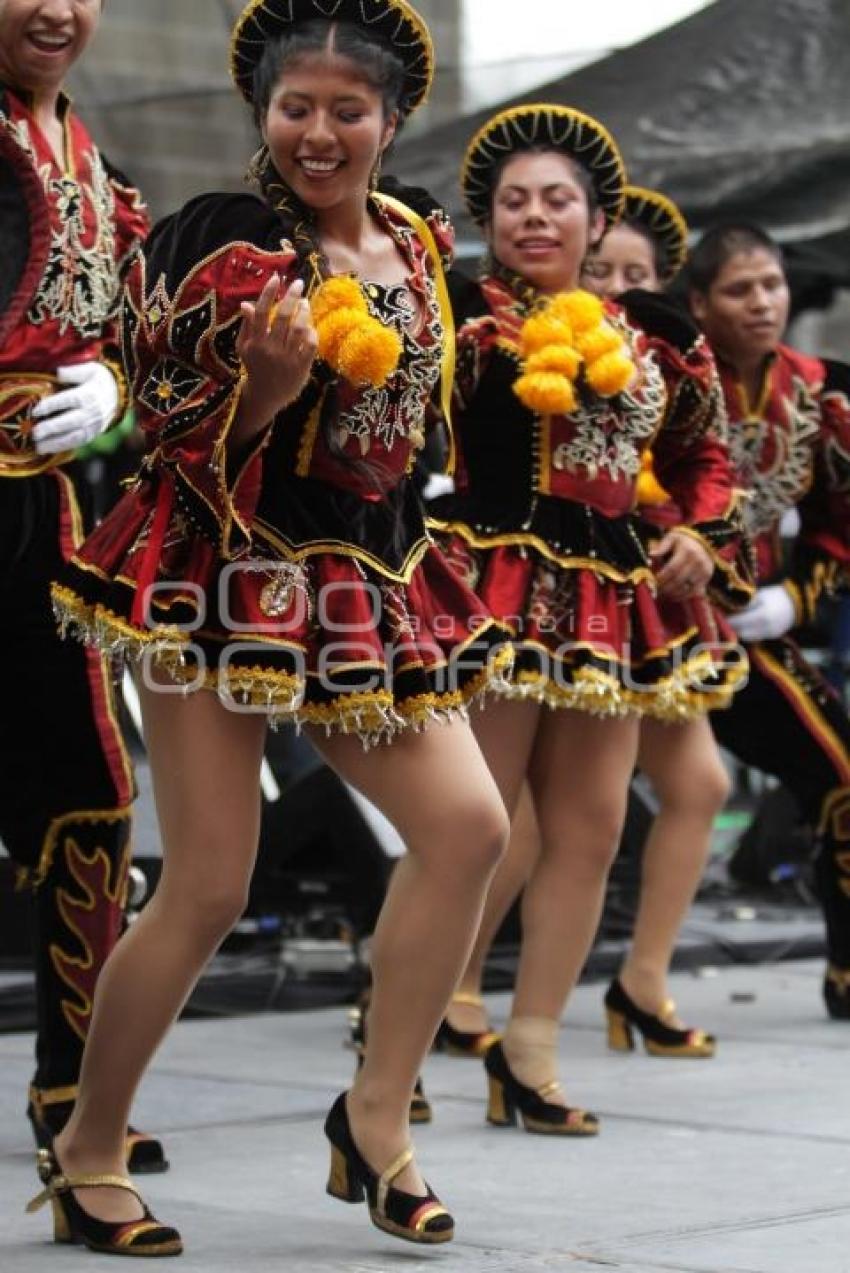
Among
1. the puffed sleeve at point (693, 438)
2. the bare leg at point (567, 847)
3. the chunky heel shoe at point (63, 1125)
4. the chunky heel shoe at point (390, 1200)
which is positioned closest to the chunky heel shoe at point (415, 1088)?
the bare leg at point (567, 847)

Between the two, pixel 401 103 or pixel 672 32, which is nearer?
pixel 401 103

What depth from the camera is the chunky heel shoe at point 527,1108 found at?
4875 mm

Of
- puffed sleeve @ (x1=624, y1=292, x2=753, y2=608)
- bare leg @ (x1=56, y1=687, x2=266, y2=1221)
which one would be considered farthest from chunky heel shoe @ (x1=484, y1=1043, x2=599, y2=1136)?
bare leg @ (x1=56, y1=687, x2=266, y2=1221)

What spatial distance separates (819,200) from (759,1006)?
9.54ft

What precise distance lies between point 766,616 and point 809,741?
0.35 metres

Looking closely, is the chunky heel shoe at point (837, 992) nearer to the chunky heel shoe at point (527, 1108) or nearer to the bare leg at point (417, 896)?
the chunky heel shoe at point (527, 1108)

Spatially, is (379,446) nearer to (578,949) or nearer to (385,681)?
(385,681)

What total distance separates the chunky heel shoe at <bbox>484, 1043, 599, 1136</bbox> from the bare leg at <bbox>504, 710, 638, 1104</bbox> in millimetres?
44

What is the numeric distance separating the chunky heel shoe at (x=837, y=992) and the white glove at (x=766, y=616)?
892 mm

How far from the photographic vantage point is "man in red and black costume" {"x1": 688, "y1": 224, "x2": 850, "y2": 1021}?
6.46 metres

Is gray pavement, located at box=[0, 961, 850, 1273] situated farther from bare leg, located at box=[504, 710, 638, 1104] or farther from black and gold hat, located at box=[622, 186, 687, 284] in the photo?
black and gold hat, located at box=[622, 186, 687, 284]

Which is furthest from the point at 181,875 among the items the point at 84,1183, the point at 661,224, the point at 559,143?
the point at 661,224

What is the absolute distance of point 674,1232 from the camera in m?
3.90

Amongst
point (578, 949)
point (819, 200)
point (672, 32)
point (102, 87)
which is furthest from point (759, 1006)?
point (102, 87)
